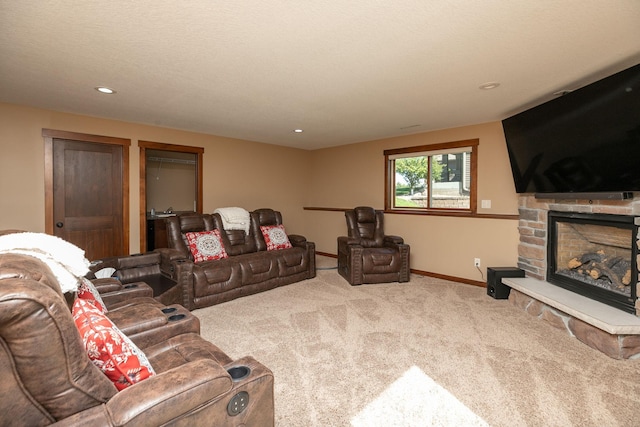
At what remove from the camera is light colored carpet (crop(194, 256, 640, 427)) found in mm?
1803

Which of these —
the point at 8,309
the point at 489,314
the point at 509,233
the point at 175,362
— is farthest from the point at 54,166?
the point at 509,233

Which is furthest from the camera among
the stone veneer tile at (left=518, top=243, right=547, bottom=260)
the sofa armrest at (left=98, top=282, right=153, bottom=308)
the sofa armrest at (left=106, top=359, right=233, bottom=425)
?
the stone veneer tile at (left=518, top=243, right=547, bottom=260)

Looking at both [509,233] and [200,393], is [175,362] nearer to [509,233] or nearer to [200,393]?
[200,393]

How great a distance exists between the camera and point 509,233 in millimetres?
4066

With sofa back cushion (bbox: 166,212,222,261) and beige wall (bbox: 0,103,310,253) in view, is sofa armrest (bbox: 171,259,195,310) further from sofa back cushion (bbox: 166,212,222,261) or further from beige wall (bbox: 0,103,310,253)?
beige wall (bbox: 0,103,310,253)

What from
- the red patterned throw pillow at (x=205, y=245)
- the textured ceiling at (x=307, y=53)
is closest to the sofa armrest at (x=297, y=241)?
the red patterned throw pillow at (x=205, y=245)

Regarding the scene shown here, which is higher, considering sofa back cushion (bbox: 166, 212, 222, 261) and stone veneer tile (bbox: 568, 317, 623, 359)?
sofa back cushion (bbox: 166, 212, 222, 261)

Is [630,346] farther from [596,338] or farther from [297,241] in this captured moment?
[297,241]

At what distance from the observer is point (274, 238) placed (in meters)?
4.71

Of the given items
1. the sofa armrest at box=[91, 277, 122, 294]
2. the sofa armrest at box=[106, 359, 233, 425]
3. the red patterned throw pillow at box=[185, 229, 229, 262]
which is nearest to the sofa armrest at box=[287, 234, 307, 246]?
the red patterned throw pillow at box=[185, 229, 229, 262]

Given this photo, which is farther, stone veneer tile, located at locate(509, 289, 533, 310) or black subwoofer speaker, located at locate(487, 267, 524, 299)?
black subwoofer speaker, located at locate(487, 267, 524, 299)

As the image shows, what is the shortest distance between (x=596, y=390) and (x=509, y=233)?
2.36m

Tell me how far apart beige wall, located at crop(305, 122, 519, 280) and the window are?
114 mm

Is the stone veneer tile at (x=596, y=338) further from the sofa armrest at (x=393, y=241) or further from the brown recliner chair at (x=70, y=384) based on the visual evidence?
the brown recliner chair at (x=70, y=384)
